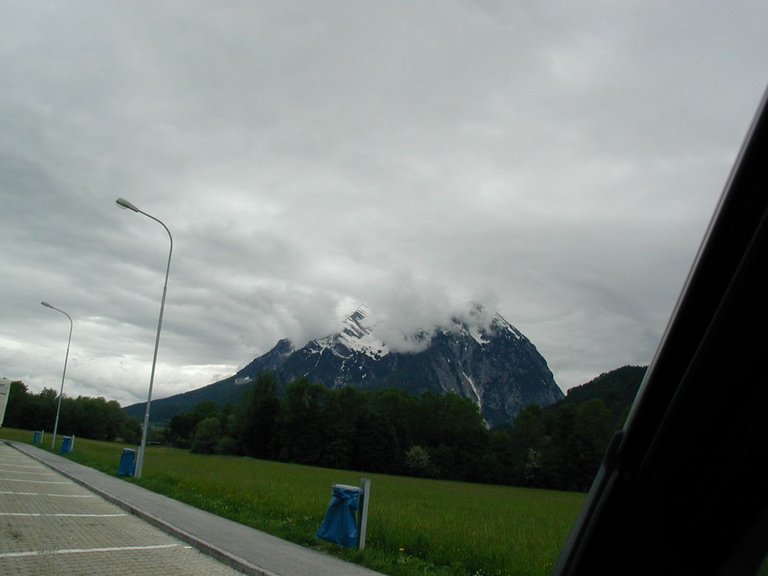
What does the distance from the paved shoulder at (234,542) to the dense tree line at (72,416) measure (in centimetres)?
10177

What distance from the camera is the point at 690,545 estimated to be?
6.71 ft

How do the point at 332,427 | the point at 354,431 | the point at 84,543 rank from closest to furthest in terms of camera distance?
1. the point at 84,543
2. the point at 354,431
3. the point at 332,427

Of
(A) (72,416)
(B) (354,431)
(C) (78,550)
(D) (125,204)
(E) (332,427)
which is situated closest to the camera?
(C) (78,550)

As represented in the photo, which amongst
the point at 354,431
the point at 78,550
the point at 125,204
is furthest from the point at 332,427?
the point at 78,550

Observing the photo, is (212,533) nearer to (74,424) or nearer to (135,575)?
(135,575)

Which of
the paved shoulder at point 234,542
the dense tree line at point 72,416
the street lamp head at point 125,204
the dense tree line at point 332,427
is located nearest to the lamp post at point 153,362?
the street lamp head at point 125,204

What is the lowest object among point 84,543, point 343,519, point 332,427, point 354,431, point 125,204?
point 84,543

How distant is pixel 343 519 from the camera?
11.6m

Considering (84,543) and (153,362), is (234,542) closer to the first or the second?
(84,543)

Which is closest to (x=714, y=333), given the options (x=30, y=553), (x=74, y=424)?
(x=30, y=553)

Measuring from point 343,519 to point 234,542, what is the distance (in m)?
1.93

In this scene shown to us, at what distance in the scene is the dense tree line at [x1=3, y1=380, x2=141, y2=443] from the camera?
361 ft

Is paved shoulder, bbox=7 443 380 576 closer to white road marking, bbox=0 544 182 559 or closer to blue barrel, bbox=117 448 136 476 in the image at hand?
white road marking, bbox=0 544 182 559

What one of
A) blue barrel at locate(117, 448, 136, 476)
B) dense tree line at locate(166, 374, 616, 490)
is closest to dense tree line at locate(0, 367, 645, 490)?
dense tree line at locate(166, 374, 616, 490)
